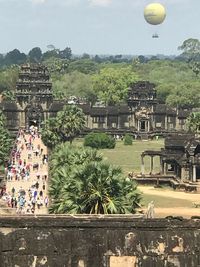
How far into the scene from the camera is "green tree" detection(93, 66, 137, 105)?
147m

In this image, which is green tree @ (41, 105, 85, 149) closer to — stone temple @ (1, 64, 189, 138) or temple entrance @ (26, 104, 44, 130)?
stone temple @ (1, 64, 189, 138)

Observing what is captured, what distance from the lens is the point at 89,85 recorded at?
6811 inches

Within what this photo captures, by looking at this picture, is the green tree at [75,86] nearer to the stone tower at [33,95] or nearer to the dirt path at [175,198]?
the stone tower at [33,95]

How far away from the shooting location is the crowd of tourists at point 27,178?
4419cm

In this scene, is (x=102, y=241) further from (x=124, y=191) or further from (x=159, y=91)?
(x=159, y=91)

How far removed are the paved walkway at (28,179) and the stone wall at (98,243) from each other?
26234 millimetres

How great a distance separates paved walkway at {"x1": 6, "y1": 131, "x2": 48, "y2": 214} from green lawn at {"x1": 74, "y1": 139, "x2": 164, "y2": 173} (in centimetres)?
728

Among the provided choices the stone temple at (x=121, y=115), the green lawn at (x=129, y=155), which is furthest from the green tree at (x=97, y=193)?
the stone temple at (x=121, y=115)

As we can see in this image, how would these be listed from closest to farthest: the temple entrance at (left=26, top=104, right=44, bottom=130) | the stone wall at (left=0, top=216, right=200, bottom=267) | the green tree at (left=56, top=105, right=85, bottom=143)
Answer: the stone wall at (left=0, top=216, right=200, bottom=267) < the green tree at (left=56, top=105, right=85, bottom=143) < the temple entrance at (left=26, top=104, right=44, bottom=130)

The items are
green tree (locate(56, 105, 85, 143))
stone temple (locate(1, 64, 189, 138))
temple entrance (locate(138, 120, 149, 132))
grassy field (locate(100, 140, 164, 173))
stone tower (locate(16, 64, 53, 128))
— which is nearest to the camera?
grassy field (locate(100, 140, 164, 173))

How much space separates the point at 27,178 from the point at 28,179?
0.57 ft

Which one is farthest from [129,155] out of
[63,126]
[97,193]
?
[97,193]

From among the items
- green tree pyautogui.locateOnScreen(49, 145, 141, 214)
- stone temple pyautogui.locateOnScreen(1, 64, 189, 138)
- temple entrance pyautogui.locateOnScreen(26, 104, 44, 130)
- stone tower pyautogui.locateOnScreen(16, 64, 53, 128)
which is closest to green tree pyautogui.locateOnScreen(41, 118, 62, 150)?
stone temple pyautogui.locateOnScreen(1, 64, 189, 138)

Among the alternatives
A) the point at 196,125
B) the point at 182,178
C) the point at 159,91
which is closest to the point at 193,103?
the point at 159,91
